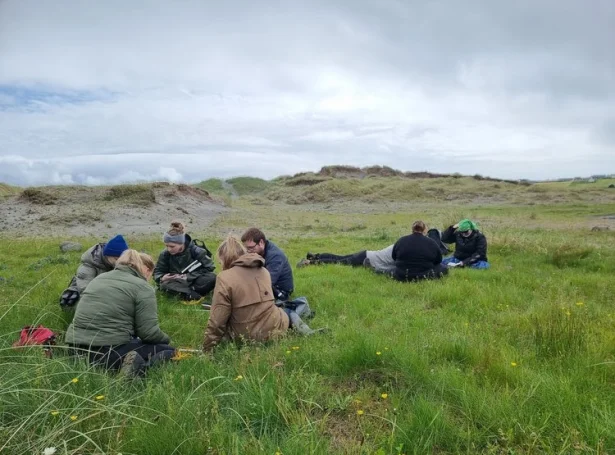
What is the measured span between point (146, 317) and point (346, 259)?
7261mm

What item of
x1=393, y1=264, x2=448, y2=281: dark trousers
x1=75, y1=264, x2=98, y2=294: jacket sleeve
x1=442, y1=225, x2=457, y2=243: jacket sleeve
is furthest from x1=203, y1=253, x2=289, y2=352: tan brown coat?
x1=442, y1=225, x2=457, y2=243: jacket sleeve

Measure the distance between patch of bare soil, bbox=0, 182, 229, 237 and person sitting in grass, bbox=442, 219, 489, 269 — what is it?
14.4m

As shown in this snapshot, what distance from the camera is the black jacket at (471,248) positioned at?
11.1 meters

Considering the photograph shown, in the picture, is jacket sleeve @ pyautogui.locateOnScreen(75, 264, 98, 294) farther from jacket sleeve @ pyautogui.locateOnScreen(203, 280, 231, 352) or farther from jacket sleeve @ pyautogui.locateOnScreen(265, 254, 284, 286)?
jacket sleeve @ pyautogui.locateOnScreen(265, 254, 284, 286)

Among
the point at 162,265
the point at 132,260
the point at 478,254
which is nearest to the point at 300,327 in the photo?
the point at 132,260

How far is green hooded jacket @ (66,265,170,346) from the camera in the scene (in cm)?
466

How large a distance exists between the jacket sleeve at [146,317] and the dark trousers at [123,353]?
10 centimetres

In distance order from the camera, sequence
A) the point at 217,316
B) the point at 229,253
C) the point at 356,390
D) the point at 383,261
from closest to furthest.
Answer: the point at 356,390
the point at 217,316
the point at 229,253
the point at 383,261

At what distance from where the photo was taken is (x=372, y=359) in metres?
4.47

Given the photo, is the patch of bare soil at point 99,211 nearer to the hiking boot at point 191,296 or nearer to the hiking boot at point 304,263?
the hiking boot at point 304,263

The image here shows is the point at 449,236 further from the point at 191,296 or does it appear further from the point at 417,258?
the point at 191,296

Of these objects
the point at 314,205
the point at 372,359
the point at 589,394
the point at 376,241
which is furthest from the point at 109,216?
the point at 314,205

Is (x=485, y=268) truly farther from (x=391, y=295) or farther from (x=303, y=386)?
(x=303, y=386)

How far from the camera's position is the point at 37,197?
27.1m
